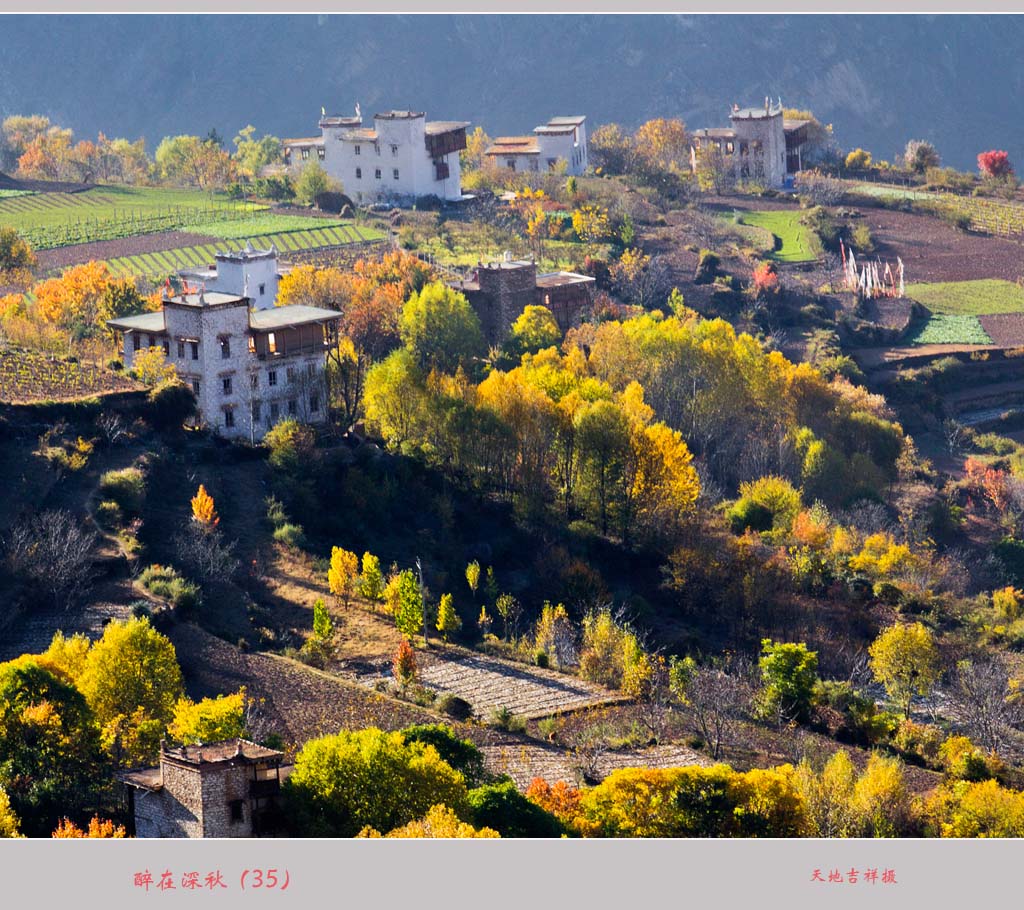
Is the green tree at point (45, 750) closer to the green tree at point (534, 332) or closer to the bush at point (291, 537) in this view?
the bush at point (291, 537)

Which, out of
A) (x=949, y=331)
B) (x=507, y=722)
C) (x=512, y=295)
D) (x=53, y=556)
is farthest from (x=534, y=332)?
(x=507, y=722)

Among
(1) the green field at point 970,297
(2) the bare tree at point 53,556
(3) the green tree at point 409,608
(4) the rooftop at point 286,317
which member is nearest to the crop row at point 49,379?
(4) the rooftop at point 286,317

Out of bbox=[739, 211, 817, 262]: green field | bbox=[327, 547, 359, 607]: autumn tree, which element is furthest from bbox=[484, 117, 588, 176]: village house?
bbox=[327, 547, 359, 607]: autumn tree

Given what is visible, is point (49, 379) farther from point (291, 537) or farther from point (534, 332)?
point (534, 332)

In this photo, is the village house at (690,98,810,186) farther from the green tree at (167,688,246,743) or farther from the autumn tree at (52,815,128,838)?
the autumn tree at (52,815,128,838)

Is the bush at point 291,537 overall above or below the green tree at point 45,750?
above

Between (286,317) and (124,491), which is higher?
(286,317)

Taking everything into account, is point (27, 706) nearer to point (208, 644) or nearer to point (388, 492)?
point (208, 644)
